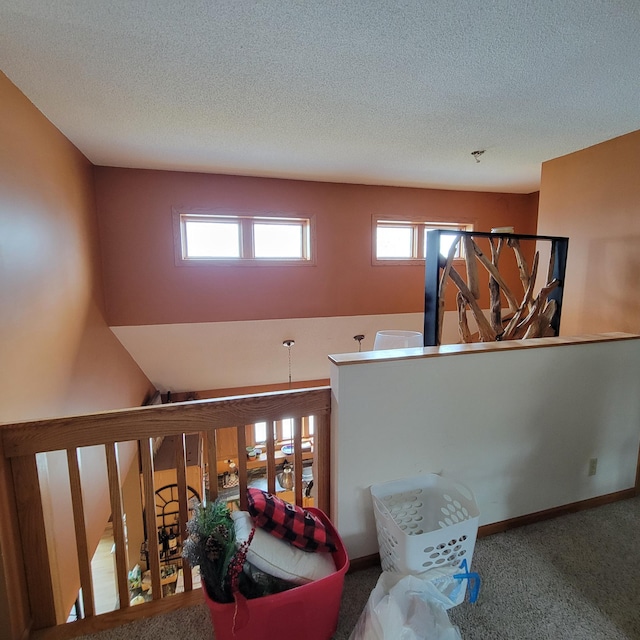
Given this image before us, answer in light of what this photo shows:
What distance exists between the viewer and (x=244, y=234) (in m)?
3.78

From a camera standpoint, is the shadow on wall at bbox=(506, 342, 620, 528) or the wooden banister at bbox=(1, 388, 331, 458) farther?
the shadow on wall at bbox=(506, 342, 620, 528)

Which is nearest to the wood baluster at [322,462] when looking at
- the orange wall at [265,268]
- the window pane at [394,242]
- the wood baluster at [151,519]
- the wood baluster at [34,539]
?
the wood baluster at [151,519]

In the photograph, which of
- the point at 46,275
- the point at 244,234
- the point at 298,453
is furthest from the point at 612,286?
the point at 46,275

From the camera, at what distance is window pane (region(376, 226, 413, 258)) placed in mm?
4266

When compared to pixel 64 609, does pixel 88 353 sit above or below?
above

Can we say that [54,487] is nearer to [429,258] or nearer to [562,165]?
[429,258]

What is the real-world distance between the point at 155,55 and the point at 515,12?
61.5 inches

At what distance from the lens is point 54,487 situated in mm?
2141

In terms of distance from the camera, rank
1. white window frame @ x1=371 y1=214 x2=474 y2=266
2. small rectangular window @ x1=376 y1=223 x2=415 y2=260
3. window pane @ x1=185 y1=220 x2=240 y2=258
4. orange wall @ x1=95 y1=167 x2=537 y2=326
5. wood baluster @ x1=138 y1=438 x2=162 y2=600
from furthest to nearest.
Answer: small rectangular window @ x1=376 y1=223 x2=415 y2=260
white window frame @ x1=371 y1=214 x2=474 y2=266
window pane @ x1=185 y1=220 x2=240 y2=258
orange wall @ x1=95 y1=167 x2=537 y2=326
wood baluster @ x1=138 y1=438 x2=162 y2=600

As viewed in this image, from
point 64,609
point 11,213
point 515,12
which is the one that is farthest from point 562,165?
point 64,609

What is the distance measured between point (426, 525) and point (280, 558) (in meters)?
0.84

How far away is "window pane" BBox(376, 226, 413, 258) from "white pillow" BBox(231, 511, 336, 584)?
3427 mm

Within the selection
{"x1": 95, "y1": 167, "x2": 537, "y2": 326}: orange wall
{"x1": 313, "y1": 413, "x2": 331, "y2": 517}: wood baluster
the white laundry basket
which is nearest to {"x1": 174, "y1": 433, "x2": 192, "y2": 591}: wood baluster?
{"x1": 313, "y1": 413, "x2": 331, "y2": 517}: wood baluster

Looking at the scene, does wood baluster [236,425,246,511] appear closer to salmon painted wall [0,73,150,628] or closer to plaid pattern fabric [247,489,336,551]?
plaid pattern fabric [247,489,336,551]
